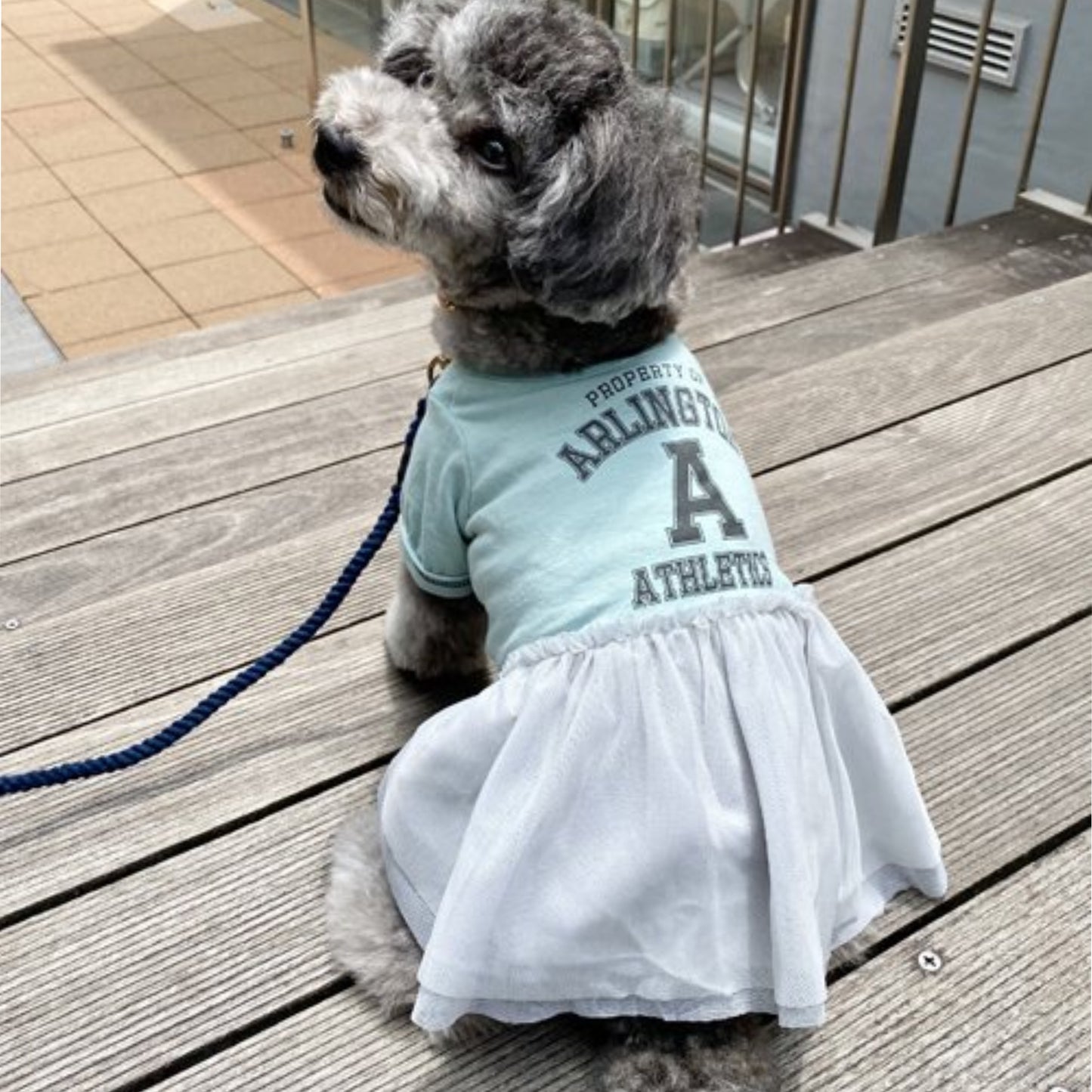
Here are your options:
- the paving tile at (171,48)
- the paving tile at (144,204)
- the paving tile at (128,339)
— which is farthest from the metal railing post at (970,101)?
the paving tile at (171,48)

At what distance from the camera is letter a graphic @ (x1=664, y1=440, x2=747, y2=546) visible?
1.11 metres

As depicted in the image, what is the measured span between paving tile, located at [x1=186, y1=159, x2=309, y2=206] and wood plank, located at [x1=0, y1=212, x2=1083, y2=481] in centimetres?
212

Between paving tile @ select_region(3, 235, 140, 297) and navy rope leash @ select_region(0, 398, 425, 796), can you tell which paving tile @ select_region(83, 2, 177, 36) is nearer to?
paving tile @ select_region(3, 235, 140, 297)

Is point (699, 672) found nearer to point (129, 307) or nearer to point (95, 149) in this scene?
point (129, 307)

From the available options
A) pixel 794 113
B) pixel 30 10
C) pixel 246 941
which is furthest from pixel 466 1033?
pixel 30 10

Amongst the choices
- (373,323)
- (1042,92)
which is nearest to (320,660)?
(373,323)

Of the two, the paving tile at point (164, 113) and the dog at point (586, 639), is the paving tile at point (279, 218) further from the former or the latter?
the dog at point (586, 639)

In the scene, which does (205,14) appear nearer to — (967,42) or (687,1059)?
(967,42)

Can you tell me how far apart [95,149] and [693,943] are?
5.18 meters

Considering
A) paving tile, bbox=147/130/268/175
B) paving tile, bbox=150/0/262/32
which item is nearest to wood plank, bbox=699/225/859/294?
paving tile, bbox=147/130/268/175

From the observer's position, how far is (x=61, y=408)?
252 cm

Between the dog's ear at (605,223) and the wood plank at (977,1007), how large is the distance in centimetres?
72

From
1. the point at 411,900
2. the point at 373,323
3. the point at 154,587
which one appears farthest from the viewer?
the point at 373,323

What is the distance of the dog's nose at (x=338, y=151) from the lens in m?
1.32
